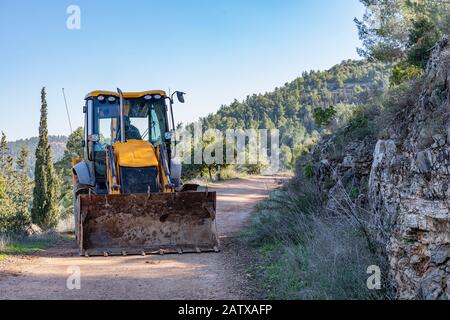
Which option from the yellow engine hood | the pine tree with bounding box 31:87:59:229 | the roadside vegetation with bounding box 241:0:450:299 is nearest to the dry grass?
the roadside vegetation with bounding box 241:0:450:299

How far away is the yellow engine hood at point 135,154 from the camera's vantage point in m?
10.0

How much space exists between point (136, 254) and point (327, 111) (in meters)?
9.66

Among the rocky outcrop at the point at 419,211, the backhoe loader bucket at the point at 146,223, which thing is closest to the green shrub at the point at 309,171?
the backhoe loader bucket at the point at 146,223

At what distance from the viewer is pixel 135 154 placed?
1017cm

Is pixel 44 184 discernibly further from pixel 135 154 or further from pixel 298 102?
pixel 298 102

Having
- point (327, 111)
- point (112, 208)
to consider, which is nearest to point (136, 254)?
point (112, 208)

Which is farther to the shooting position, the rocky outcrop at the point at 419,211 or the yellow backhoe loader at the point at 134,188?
the yellow backhoe loader at the point at 134,188

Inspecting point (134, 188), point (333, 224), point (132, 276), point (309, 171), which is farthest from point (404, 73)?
point (132, 276)

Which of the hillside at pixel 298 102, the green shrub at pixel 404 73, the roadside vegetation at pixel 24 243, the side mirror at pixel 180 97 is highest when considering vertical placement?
the hillside at pixel 298 102

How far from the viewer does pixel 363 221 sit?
6.50 metres

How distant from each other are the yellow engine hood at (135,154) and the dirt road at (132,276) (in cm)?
201

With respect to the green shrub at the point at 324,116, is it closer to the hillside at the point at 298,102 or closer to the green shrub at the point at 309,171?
the green shrub at the point at 309,171

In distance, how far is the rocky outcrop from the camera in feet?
15.3
